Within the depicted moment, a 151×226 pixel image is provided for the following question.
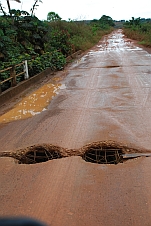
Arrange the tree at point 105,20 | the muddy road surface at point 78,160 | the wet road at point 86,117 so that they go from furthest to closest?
the tree at point 105,20
the wet road at point 86,117
the muddy road surface at point 78,160

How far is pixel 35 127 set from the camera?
17.0 ft

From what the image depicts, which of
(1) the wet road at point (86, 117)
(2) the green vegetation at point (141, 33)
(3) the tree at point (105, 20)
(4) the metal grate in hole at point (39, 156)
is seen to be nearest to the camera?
(4) the metal grate in hole at point (39, 156)

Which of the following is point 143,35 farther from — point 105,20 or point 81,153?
point 105,20

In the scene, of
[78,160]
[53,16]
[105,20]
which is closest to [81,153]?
[78,160]

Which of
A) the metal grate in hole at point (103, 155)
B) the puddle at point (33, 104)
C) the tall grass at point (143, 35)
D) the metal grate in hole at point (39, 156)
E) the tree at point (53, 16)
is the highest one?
the tree at point (53, 16)

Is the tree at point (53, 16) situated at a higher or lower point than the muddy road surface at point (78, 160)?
higher

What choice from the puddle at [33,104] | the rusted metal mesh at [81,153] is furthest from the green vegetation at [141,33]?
the rusted metal mesh at [81,153]

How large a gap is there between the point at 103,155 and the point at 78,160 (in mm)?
471

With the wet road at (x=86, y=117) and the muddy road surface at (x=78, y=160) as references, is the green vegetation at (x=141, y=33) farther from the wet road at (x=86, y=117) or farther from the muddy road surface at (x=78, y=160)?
the muddy road surface at (x=78, y=160)

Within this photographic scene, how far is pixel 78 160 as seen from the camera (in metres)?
3.75

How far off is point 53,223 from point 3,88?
21.7 ft

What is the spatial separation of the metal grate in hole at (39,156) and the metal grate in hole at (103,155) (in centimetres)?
49

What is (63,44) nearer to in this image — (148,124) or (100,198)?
(148,124)

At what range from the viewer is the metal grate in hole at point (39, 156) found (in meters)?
3.94
